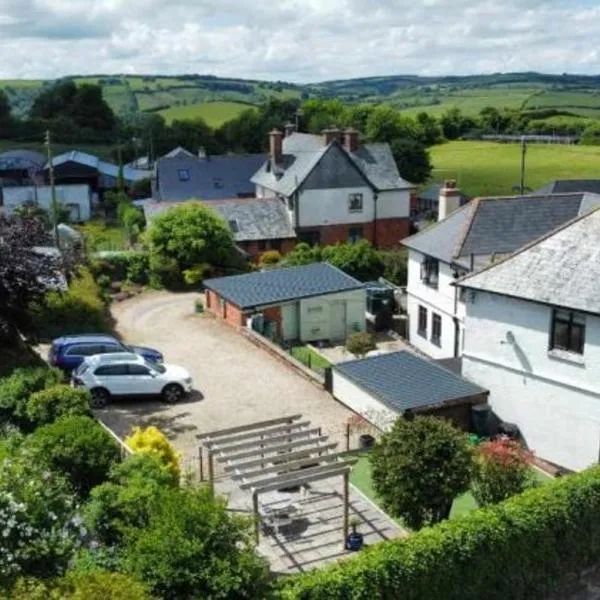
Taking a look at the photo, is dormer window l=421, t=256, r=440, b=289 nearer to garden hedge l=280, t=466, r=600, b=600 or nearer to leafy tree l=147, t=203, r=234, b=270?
leafy tree l=147, t=203, r=234, b=270

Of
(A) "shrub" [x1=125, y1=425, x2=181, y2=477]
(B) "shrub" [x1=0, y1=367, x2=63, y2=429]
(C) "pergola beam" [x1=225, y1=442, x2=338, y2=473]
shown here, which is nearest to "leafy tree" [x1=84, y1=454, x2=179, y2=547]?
(A) "shrub" [x1=125, y1=425, x2=181, y2=477]

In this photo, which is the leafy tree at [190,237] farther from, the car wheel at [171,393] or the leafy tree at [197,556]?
the leafy tree at [197,556]

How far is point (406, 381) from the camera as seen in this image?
2736 cm

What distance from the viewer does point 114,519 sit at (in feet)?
52.5

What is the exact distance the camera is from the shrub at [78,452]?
60.5 ft

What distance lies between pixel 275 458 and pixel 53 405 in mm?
6280

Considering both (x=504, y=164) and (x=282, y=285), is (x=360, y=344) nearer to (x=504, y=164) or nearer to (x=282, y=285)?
(x=282, y=285)

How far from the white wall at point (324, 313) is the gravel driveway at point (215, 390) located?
3.44m

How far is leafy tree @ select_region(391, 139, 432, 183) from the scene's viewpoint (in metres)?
94.9

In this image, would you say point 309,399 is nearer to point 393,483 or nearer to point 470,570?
point 393,483

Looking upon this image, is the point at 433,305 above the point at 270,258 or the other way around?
above

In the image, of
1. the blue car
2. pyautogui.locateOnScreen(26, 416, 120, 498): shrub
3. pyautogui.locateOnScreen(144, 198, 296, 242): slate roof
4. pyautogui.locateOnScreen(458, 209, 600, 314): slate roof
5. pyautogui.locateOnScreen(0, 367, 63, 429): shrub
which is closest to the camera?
pyautogui.locateOnScreen(26, 416, 120, 498): shrub

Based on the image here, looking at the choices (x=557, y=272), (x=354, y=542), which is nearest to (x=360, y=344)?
(x=557, y=272)

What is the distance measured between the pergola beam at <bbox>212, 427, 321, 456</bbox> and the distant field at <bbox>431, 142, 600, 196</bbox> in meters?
65.8
